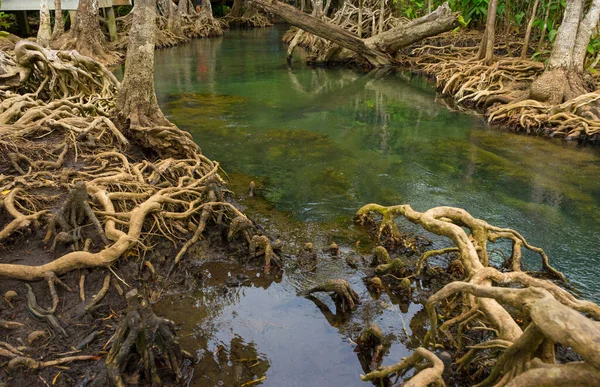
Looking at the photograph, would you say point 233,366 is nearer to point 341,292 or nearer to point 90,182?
point 341,292

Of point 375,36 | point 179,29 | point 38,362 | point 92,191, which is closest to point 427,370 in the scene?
point 38,362

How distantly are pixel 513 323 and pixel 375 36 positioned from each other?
51.6 feet

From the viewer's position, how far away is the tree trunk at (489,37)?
44.5 feet

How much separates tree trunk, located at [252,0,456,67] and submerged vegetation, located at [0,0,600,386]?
17.8 ft

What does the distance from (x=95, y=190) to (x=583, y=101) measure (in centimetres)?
967

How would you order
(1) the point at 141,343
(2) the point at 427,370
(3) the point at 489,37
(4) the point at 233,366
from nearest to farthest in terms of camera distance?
(2) the point at 427,370 < (1) the point at 141,343 < (4) the point at 233,366 < (3) the point at 489,37

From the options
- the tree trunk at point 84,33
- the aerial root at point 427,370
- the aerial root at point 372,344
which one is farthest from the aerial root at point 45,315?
the tree trunk at point 84,33

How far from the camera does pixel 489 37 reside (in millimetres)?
13938

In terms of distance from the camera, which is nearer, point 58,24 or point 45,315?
point 45,315

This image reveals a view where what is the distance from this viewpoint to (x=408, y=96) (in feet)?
47.0

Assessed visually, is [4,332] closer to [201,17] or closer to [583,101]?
[583,101]

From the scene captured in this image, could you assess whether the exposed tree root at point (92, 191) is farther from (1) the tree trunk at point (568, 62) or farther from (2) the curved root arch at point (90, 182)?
(1) the tree trunk at point (568, 62)

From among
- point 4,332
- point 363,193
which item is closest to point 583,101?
point 363,193

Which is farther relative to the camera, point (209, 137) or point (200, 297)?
point (209, 137)
